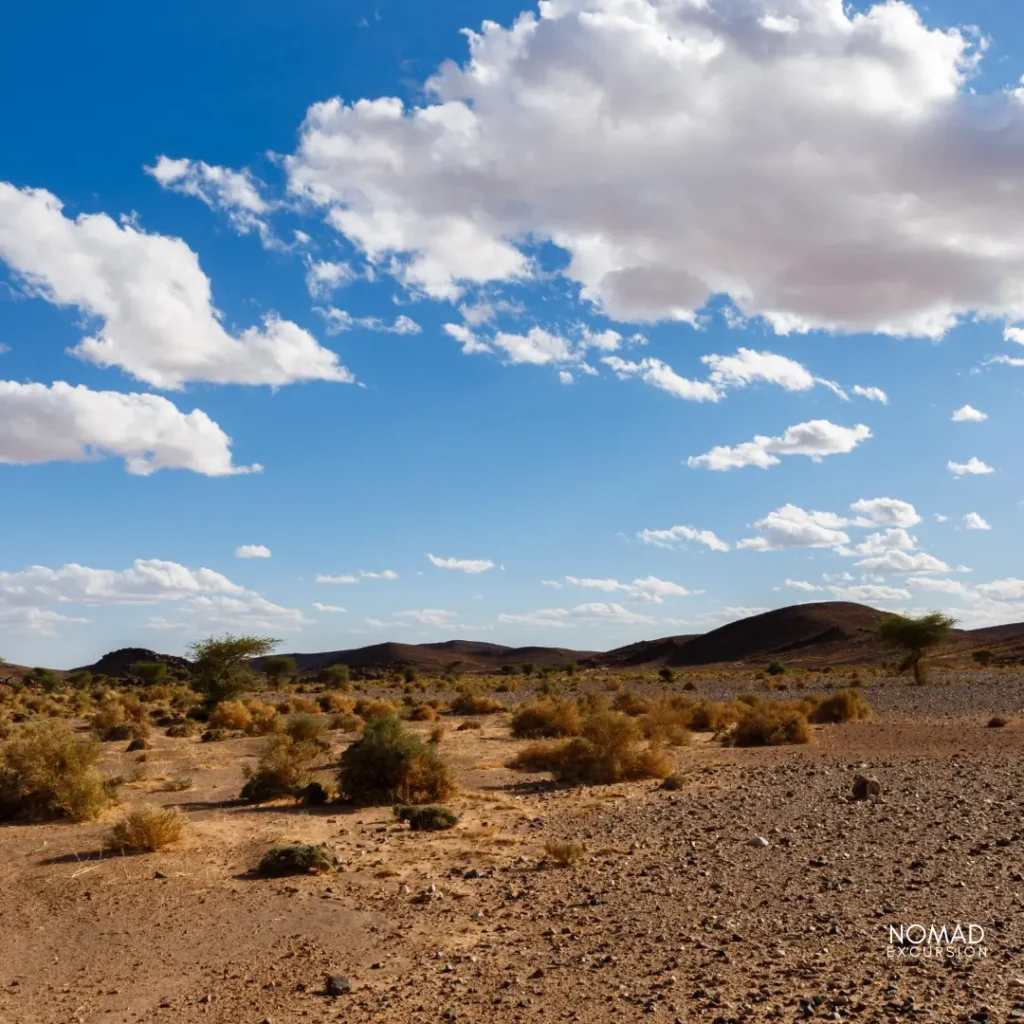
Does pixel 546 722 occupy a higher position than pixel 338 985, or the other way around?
pixel 546 722

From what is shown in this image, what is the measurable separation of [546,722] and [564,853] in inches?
711

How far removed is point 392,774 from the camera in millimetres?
18516

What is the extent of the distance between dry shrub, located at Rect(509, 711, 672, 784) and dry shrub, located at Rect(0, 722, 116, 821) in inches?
354

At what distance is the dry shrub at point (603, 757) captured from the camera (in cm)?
1980

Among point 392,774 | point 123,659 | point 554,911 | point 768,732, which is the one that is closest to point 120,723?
point 392,774

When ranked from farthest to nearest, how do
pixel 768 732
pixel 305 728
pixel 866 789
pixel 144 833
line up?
pixel 305 728 < pixel 768 732 < pixel 866 789 < pixel 144 833

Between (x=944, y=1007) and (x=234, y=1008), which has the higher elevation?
(x=944, y=1007)

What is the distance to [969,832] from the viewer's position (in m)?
12.6

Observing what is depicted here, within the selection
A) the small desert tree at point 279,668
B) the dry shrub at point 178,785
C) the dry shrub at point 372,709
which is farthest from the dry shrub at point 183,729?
the small desert tree at point 279,668

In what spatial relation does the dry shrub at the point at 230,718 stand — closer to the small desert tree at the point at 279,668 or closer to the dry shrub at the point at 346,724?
the dry shrub at the point at 346,724

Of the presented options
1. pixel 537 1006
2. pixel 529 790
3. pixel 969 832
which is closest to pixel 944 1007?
pixel 537 1006

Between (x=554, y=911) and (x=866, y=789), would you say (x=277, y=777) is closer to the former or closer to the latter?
(x=554, y=911)

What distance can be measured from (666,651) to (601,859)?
15466 centimetres

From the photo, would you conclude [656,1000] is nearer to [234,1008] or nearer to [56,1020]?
[234,1008]
